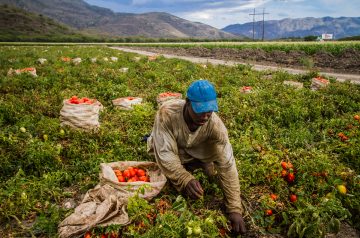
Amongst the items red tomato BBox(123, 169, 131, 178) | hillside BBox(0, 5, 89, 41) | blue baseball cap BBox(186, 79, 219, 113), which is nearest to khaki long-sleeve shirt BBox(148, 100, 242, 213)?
blue baseball cap BBox(186, 79, 219, 113)

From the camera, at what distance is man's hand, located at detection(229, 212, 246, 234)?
11.0 feet

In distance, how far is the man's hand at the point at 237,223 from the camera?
335 cm

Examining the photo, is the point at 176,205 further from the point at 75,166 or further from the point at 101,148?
the point at 101,148

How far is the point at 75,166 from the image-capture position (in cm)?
477

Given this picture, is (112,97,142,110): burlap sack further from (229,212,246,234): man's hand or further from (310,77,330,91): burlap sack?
(310,77,330,91): burlap sack

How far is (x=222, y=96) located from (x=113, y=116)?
3.49 metres

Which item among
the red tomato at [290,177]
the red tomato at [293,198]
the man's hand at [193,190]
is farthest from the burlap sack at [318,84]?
the man's hand at [193,190]

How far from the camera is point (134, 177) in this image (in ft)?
13.3

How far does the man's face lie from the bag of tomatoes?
0.96 metres

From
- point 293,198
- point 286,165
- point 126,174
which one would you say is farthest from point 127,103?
point 293,198

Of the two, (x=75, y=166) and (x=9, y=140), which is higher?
(x=9, y=140)

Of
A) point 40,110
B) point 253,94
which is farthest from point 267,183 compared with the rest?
point 40,110

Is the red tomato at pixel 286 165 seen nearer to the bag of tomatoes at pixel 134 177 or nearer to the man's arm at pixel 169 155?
the man's arm at pixel 169 155

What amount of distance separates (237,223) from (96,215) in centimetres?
156
